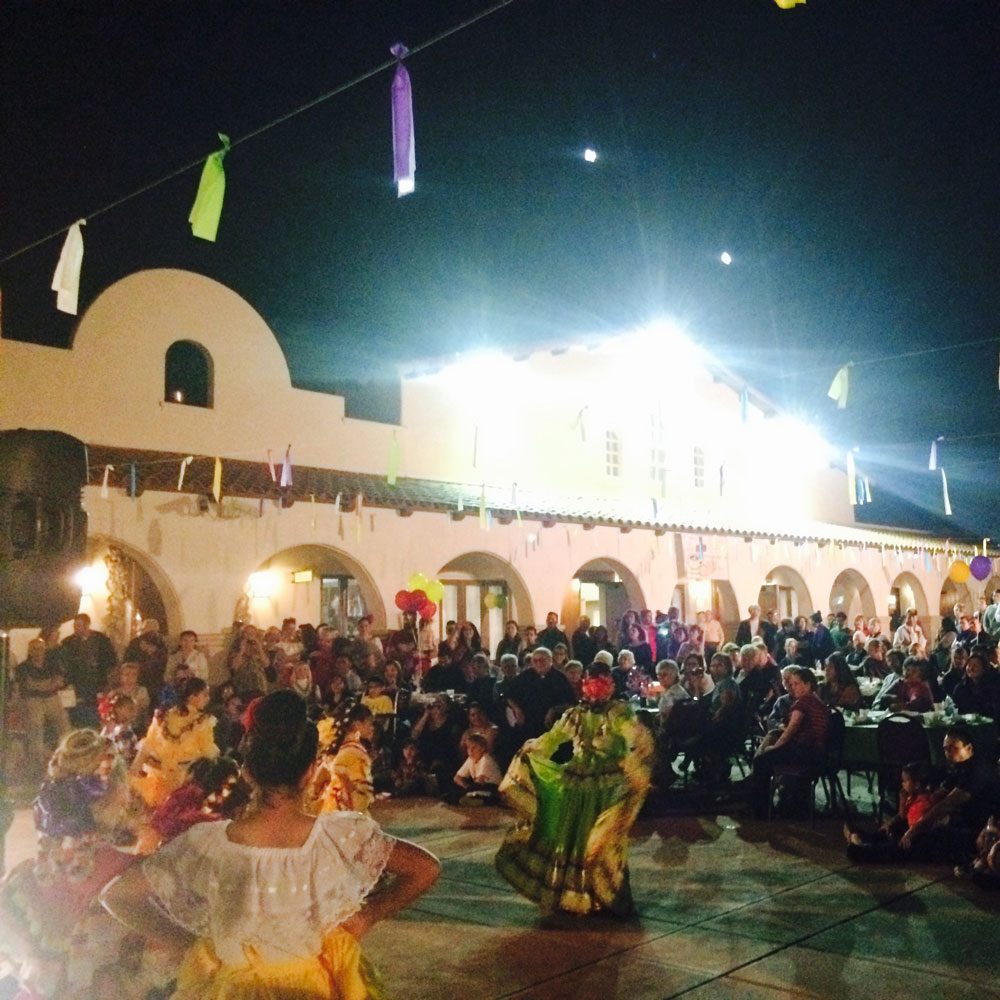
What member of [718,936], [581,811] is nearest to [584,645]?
[581,811]

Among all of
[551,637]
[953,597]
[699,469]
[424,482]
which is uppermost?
[699,469]

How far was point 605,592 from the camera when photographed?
20.1 metres

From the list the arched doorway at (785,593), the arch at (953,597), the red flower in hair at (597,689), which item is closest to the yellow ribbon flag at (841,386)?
the red flower in hair at (597,689)

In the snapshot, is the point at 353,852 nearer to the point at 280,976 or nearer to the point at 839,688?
the point at 280,976

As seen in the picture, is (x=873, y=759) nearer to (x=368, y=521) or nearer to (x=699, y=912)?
(x=699, y=912)

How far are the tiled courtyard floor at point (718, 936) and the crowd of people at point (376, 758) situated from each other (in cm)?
32

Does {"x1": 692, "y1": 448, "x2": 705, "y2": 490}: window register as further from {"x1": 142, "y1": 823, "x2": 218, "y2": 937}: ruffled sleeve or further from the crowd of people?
{"x1": 142, "y1": 823, "x2": 218, "y2": 937}: ruffled sleeve

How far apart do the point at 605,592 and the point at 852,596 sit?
30.8 feet

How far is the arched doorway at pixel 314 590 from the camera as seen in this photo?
1470cm

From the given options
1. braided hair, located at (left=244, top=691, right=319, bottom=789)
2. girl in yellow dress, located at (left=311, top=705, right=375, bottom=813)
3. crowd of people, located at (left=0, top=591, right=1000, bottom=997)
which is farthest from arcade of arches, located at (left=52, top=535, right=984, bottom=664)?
braided hair, located at (left=244, top=691, right=319, bottom=789)

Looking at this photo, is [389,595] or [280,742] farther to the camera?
[389,595]

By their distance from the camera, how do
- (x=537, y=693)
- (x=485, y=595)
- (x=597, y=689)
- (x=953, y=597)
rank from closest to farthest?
(x=597, y=689) → (x=537, y=693) → (x=485, y=595) → (x=953, y=597)

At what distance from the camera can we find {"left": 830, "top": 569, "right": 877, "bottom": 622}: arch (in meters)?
25.8

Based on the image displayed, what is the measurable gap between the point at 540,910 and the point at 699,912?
923 mm
